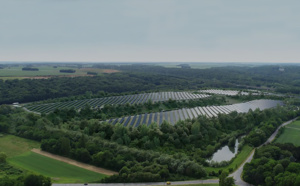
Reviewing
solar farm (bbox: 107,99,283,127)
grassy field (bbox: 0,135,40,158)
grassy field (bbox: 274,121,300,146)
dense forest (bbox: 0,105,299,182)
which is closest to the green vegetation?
dense forest (bbox: 0,105,299,182)

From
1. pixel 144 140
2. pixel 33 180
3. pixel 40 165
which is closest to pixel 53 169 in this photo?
pixel 40 165

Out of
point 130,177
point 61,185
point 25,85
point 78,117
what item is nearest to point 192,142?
point 130,177

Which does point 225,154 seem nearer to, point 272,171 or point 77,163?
point 272,171

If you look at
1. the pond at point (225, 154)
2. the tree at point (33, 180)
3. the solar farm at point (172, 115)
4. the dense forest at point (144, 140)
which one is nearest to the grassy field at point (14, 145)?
→ the dense forest at point (144, 140)

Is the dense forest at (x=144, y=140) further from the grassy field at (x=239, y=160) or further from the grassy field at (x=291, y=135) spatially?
the grassy field at (x=291, y=135)

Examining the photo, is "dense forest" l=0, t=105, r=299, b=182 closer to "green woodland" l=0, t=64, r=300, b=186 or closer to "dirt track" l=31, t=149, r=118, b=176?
"green woodland" l=0, t=64, r=300, b=186

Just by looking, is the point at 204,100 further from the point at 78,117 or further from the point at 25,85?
the point at 25,85

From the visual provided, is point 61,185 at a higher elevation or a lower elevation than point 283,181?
lower
